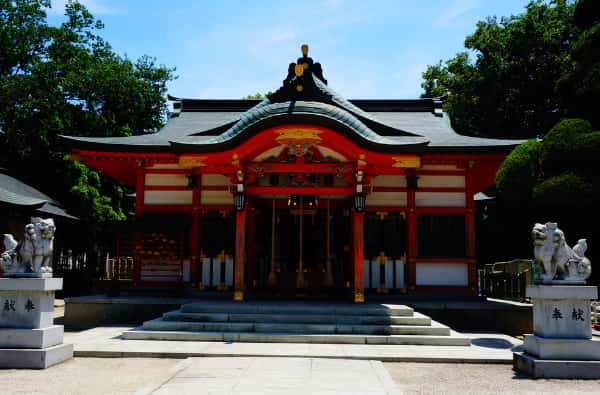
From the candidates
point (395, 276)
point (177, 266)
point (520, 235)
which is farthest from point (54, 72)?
point (520, 235)

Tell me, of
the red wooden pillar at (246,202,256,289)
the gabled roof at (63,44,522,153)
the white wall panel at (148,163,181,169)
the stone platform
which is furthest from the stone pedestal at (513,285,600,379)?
the white wall panel at (148,163,181,169)

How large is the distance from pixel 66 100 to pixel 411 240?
22701 millimetres

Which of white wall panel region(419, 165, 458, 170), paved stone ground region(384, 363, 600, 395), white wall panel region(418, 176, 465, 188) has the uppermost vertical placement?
white wall panel region(419, 165, 458, 170)

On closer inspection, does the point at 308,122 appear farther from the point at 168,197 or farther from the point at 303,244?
the point at 168,197

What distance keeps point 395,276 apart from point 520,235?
34.1 feet

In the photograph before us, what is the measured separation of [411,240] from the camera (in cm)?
1355

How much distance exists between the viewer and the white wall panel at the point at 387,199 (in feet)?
45.1

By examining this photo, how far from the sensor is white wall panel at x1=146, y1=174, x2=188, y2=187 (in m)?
14.2

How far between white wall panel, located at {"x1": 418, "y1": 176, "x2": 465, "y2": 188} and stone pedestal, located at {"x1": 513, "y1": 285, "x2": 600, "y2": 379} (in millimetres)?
6584

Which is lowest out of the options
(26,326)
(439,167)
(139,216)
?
(26,326)

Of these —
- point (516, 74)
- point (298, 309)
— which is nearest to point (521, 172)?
point (298, 309)

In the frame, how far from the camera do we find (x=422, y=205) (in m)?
13.8

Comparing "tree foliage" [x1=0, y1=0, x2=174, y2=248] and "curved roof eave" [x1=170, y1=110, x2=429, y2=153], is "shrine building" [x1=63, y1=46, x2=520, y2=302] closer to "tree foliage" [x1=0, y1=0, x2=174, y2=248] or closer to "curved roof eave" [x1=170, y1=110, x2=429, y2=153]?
"curved roof eave" [x1=170, y1=110, x2=429, y2=153]

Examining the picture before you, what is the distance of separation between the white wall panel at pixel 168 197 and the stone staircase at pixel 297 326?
392 cm
